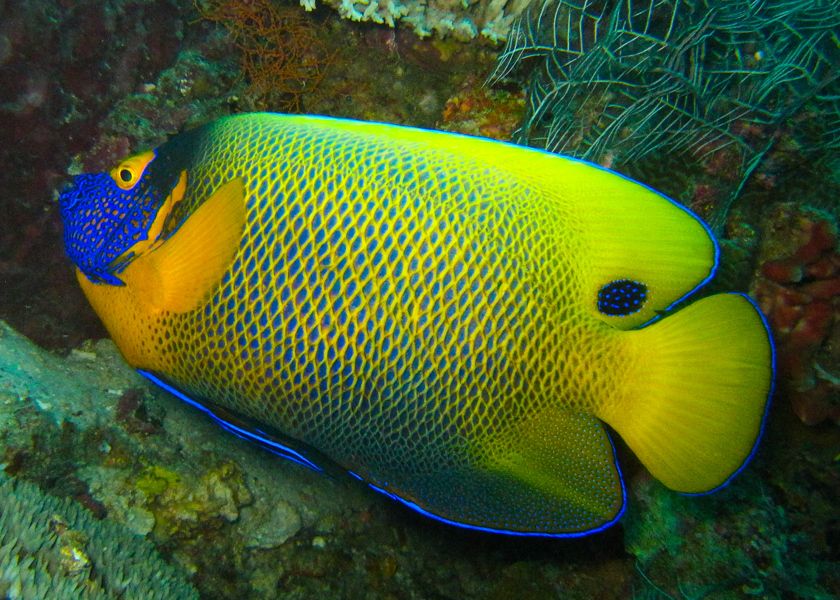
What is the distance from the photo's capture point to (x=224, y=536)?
183cm

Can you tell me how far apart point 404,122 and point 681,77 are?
A: 1533 millimetres

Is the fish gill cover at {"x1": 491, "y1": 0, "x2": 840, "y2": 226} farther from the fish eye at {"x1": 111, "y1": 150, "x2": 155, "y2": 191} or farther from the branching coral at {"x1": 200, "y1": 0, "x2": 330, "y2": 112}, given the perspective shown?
the fish eye at {"x1": 111, "y1": 150, "x2": 155, "y2": 191}

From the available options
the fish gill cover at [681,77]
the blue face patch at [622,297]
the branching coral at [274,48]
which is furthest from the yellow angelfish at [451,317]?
the branching coral at [274,48]

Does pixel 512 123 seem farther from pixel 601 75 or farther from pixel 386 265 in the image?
pixel 386 265

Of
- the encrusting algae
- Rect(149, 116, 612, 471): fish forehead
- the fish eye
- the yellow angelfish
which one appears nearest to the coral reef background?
the encrusting algae

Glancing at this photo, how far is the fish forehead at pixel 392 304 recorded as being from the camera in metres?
1.29

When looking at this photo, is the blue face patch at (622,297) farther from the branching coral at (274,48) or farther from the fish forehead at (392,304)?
the branching coral at (274,48)

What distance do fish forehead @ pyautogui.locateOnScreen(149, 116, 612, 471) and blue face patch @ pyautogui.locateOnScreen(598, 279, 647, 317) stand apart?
0.32 ft

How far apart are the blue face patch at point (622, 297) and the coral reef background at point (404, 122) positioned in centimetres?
84

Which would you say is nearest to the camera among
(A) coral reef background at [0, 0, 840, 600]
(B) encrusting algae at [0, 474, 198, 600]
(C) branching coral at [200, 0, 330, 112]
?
(B) encrusting algae at [0, 474, 198, 600]

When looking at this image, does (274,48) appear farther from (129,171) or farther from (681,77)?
(681,77)

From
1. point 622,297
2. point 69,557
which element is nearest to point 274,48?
point 622,297

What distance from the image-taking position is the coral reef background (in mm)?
1762

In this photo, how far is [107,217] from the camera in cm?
153
